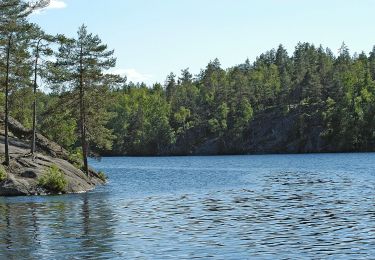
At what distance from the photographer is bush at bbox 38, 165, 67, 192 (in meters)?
50.3

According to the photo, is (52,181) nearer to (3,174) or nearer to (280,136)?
(3,174)

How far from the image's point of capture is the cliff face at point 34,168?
1948 inches

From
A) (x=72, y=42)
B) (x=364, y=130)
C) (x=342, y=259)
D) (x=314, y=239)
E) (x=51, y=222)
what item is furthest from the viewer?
(x=364, y=130)

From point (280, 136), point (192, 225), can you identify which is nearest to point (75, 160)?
point (192, 225)

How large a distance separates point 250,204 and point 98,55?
30707mm

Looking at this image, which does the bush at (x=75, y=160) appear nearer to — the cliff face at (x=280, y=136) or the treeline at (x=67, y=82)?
the treeline at (x=67, y=82)

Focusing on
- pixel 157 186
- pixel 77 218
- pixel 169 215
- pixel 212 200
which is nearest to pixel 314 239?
pixel 169 215

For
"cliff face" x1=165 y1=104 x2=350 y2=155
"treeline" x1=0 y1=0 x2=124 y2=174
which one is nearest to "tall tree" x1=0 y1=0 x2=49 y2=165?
"treeline" x1=0 y1=0 x2=124 y2=174

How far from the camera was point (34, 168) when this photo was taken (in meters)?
52.8

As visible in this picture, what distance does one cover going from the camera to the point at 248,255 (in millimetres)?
22922

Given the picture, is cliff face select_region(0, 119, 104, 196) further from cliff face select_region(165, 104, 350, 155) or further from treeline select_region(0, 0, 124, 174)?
cliff face select_region(165, 104, 350, 155)

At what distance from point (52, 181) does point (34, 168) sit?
3358mm

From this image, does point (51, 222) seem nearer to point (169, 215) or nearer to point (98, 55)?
point (169, 215)

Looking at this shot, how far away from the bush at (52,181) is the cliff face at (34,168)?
0.28 m
